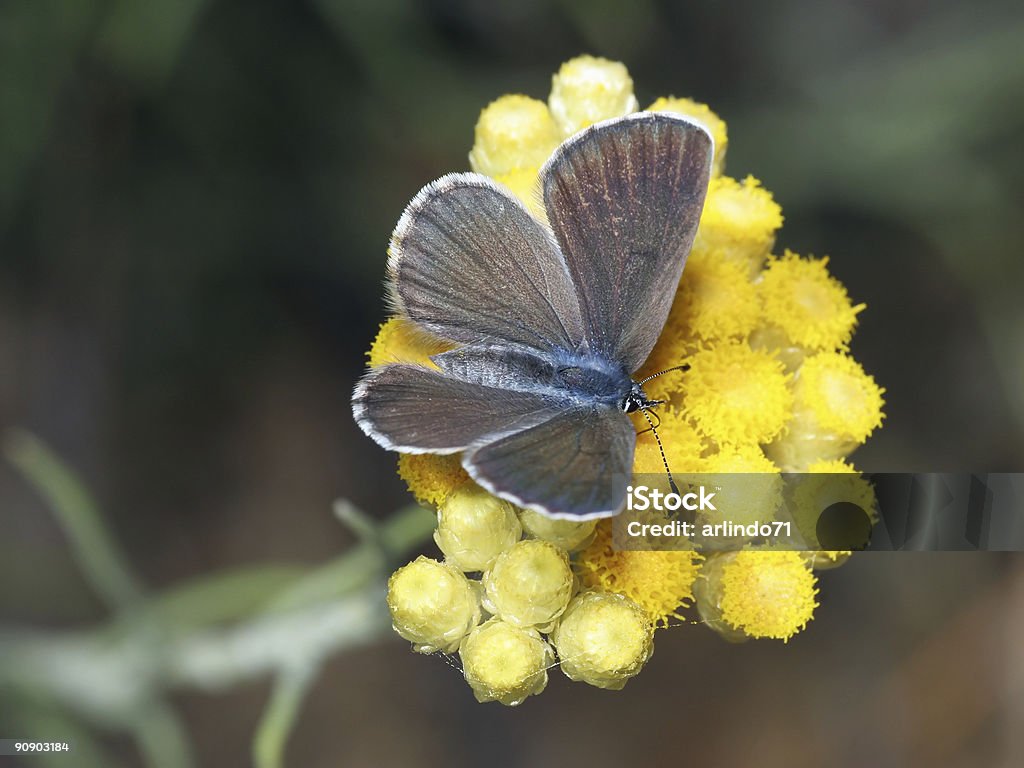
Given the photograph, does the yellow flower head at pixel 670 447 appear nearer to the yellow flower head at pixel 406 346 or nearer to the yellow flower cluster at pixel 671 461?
the yellow flower cluster at pixel 671 461

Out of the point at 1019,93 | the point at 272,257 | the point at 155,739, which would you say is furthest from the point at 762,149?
the point at 155,739

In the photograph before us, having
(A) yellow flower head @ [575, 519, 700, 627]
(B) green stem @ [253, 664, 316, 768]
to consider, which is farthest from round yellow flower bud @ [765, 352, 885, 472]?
(B) green stem @ [253, 664, 316, 768]

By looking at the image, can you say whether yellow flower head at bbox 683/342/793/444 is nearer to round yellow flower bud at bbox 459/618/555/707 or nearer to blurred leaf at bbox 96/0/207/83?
round yellow flower bud at bbox 459/618/555/707

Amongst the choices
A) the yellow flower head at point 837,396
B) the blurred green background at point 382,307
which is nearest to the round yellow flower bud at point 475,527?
the yellow flower head at point 837,396

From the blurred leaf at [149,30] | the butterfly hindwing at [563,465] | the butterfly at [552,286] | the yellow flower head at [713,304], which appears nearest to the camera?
the butterfly hindwing at [563,465]

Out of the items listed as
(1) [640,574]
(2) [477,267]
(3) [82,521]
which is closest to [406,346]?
(2) [477,267]

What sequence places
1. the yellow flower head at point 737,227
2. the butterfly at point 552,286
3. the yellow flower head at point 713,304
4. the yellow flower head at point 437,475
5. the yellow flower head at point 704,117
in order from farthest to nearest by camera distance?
the yellow flower head at point 704,117, the yellow flower head at point 737,227, the yellow flower head at point 713,304, the yellow flower head at point 437,475, the butterfly at point 552,286

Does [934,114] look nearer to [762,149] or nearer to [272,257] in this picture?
[762,149]
